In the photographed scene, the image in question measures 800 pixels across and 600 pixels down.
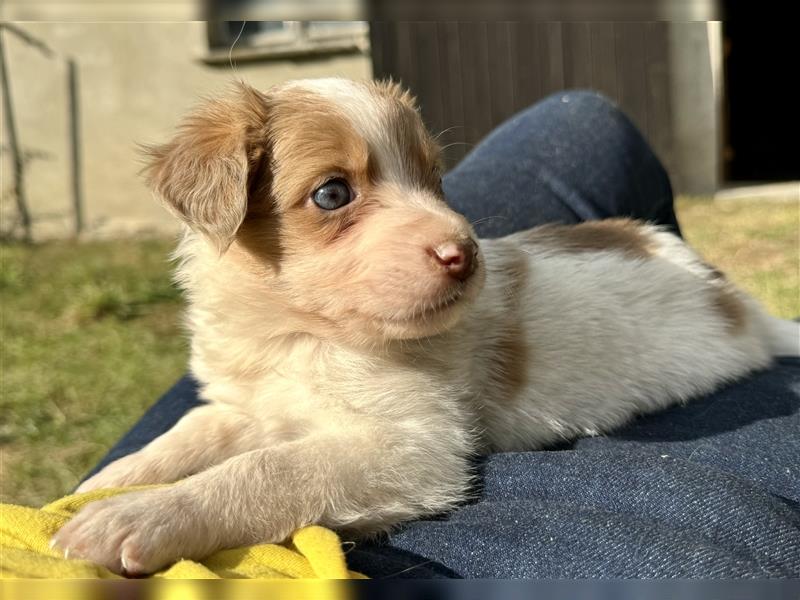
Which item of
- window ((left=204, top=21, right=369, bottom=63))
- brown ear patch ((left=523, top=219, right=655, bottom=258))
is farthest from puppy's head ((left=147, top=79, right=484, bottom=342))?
window ((left=204, top=21, right=369, bottom=63))

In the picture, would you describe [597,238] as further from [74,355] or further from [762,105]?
[762,105]

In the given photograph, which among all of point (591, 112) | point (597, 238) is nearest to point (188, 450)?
point (597, 238)

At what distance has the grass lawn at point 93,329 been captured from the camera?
4.50m

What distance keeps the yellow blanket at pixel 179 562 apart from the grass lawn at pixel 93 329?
2.55 meters

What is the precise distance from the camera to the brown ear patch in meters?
2.88

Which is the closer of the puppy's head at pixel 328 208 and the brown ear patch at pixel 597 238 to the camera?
the puppy's head at pixel 328 208

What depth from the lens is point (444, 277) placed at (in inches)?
74.4

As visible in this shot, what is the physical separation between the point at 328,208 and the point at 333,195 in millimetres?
35

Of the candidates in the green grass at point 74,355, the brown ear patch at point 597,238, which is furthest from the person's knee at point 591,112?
the green grass at point 74,355

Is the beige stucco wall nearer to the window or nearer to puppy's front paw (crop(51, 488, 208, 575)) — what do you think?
the window

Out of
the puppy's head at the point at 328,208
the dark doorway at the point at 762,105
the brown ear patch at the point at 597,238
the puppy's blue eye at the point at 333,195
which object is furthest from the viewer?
the dark doorway at the point at 762,105

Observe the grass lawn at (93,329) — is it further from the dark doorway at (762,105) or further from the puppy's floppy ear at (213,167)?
the dark doorway at (762,105)

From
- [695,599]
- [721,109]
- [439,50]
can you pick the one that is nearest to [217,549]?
[695,599]

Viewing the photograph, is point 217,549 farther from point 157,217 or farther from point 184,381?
point 157,217
